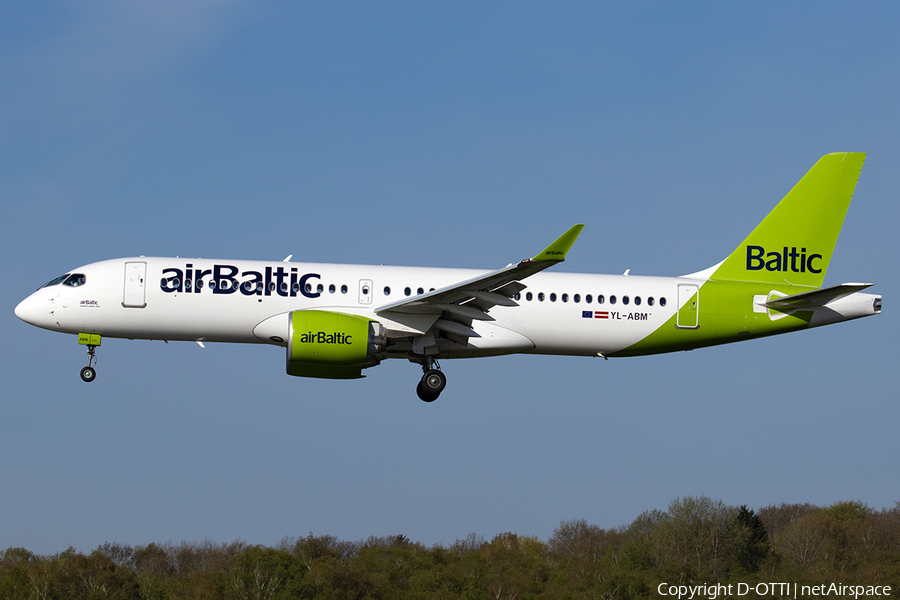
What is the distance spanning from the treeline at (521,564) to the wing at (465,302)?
37.0 meters

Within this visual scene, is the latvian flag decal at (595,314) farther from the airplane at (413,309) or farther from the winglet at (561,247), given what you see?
the winglet at (561,247)

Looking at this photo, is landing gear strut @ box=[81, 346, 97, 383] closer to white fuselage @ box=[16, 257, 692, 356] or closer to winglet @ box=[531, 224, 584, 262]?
white fuselage @ box=[16, 257, 692, 356]

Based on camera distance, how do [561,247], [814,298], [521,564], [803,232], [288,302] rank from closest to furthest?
[561,247] < [288,302] < [814,298] < [803,232] < [521,564]

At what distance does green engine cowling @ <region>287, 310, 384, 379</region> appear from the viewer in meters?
27.7

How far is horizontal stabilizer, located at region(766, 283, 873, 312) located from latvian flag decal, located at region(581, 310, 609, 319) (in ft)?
18.1

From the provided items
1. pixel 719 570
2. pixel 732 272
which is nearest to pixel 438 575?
pixel 719 570

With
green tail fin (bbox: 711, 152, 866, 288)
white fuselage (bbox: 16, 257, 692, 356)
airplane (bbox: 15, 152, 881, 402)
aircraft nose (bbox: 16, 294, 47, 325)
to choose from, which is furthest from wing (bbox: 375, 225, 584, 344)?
aircraft nose (bbox: 16, 294, 47, 325)

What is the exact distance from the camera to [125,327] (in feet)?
96.6

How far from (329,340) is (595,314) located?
836 cm

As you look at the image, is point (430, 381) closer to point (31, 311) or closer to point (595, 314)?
point (595, 314)

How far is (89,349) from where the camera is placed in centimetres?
3056

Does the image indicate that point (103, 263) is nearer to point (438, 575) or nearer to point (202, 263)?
point (202, 263)

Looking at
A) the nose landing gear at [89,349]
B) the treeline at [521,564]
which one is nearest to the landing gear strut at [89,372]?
the nose landing gear at [89,349]

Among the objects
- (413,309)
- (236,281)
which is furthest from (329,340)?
(236,281)
